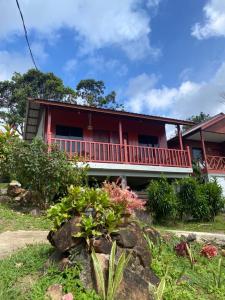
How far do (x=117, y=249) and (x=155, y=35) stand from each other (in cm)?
815

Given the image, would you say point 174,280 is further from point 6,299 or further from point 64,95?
point 64,95

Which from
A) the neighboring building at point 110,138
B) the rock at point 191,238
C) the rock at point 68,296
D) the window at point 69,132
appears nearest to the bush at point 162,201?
the neighboring building at point 110,138

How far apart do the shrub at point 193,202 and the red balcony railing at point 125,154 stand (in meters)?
2.81

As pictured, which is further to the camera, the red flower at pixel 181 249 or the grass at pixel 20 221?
the grass at pixel 20 221

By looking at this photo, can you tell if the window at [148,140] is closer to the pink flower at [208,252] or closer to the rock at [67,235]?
the pink flower at [208,252]

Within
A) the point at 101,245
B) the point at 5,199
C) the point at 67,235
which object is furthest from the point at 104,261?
the point at 5,199

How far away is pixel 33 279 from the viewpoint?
4.70 meters

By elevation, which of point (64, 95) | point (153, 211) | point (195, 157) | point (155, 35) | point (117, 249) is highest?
point (64, 95)

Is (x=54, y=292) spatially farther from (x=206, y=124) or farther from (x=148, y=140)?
(x=206, y=124)

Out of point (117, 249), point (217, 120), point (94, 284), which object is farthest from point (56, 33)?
point (217, 120)

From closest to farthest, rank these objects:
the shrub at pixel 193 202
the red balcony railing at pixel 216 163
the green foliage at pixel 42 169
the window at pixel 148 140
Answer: the green foliage at pixel 42 169, the shrub at pixel 193 202, the window at pixel 148 140, the red balcony railing at pixel 216 163

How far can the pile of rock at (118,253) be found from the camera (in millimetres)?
4352

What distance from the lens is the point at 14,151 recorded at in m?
11.5

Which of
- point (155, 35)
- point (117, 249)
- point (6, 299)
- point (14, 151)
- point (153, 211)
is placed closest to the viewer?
point (6, 299)
